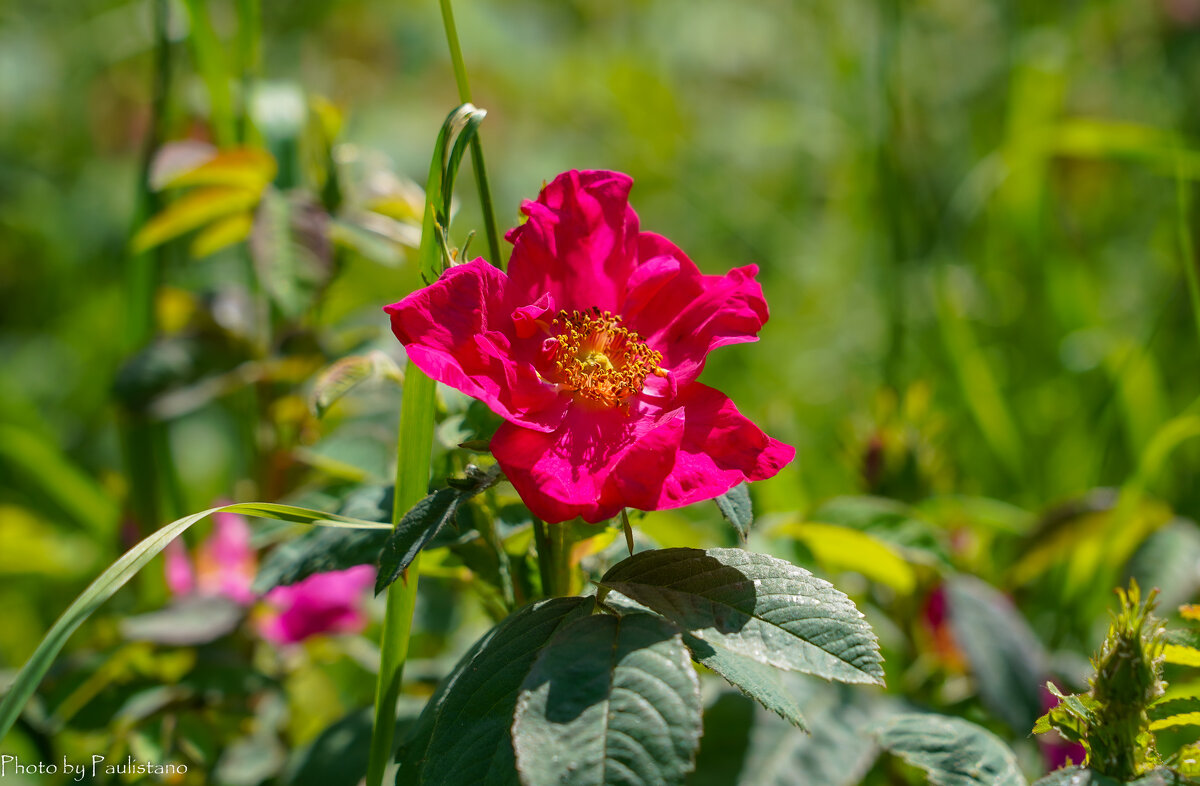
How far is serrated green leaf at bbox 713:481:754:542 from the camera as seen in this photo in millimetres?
589

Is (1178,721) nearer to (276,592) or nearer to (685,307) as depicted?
(685,307)

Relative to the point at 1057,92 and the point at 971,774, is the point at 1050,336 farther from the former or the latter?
the point at 971,774

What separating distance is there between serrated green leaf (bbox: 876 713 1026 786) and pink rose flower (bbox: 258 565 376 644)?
2.04ft

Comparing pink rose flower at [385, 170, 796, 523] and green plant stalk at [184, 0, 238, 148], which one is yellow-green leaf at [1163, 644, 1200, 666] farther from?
green plant stalk at [184, 0, 238, 148]

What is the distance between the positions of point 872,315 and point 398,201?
1303 millimetres

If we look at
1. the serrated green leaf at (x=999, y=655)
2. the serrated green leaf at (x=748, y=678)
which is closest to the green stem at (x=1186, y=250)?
the serrated green leaf at (x=999, y=655)

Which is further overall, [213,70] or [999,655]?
[213,70]

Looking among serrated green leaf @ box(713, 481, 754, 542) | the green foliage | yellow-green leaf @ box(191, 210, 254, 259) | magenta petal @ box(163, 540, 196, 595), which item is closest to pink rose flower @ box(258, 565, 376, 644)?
magenta petal @ box(163, 540, 196, 595)

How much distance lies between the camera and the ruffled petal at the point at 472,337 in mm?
547

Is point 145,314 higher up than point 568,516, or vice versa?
point 145,314

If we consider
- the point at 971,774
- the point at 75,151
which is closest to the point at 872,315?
the point at 971,774

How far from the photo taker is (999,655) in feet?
2.82

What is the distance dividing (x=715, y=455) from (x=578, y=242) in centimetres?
17

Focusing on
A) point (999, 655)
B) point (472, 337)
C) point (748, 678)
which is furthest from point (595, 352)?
point (999, 655)
